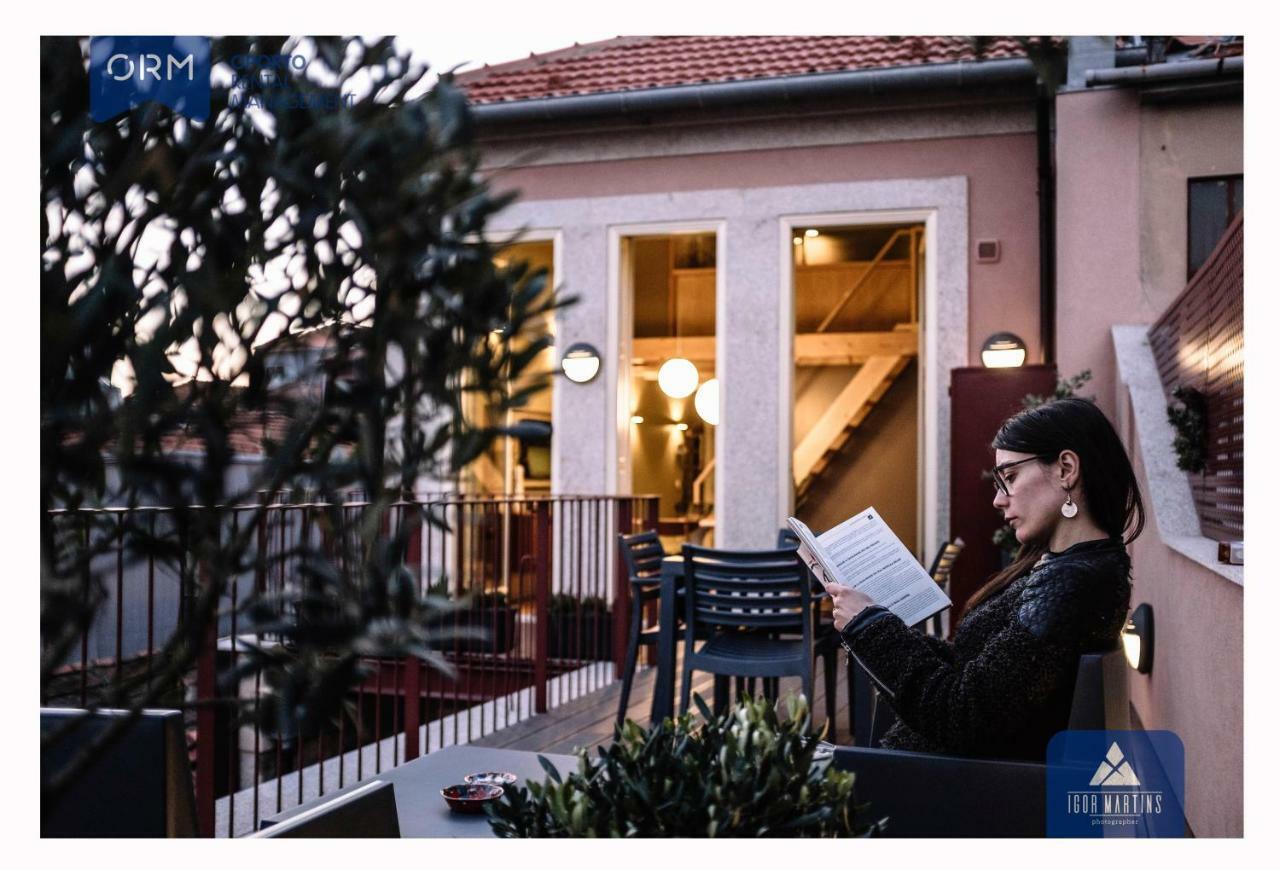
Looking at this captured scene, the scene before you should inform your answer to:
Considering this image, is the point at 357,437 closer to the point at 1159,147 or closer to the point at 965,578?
the point at 965,578

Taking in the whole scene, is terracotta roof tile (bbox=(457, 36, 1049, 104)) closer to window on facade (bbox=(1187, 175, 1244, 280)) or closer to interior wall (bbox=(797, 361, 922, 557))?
window on facade (bbox=(1187, 175, 1244, 280))

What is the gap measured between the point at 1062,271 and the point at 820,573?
192 inches

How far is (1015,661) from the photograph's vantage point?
6.49 ft

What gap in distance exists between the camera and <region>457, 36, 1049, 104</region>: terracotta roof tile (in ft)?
23.9

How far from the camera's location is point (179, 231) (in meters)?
1.32

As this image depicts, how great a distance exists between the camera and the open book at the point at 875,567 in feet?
7.37

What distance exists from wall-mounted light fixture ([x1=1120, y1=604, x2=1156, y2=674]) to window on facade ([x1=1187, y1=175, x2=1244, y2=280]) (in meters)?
2.56

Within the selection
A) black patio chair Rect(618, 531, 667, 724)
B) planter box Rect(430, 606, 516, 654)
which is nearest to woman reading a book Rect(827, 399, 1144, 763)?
black patio chair Rect(618, 531, 667, 724)

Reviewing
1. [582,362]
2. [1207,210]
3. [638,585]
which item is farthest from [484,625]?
[1207,210]

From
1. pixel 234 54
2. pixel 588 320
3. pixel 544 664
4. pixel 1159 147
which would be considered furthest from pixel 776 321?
pixel 234 54

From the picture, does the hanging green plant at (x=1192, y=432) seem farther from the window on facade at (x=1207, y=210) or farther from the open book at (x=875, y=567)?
the window on facade at (x=1207, y=210)

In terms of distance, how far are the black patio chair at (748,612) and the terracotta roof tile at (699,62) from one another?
403 cm

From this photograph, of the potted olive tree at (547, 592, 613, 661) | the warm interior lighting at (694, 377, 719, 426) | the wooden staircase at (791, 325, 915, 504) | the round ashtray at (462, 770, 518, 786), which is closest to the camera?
the round ashtray at (462, 770, 518, 786)
